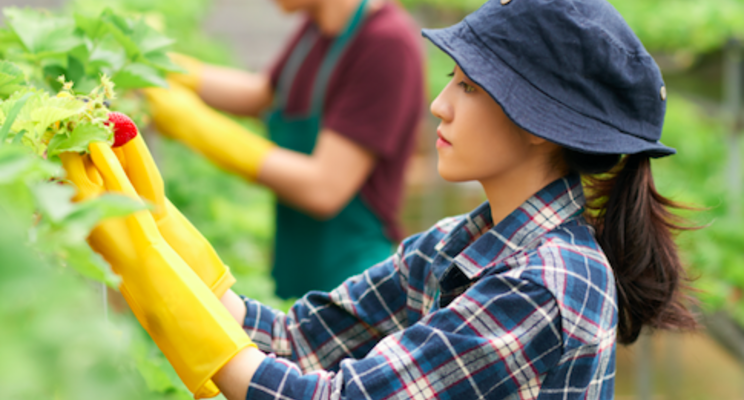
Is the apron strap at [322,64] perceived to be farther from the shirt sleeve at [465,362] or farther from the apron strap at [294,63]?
the shirt sleeve at [465,362]

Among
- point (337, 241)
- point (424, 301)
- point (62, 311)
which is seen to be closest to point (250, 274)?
point (337, 241)

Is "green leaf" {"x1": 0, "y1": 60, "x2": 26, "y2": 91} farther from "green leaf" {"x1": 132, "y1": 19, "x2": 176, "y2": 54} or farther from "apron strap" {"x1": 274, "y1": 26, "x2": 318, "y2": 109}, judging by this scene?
"apron strap" {"x1": 274, "y1": 26, "x2": 318, "y2": 109}

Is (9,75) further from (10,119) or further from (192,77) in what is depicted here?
(192,77)

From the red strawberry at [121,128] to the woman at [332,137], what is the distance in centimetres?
114

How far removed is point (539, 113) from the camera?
0.85m

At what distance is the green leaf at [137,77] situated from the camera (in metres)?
0.98

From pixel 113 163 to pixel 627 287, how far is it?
0.70 meters

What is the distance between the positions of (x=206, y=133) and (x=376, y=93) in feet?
1.70

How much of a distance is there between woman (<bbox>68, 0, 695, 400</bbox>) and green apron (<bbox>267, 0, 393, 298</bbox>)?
39.2 inches

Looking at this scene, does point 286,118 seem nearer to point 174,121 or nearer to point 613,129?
point 174,121

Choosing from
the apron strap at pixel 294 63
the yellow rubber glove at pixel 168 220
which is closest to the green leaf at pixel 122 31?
the yellow rubber glove at pixel 168 220

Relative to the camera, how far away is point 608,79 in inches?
33.9

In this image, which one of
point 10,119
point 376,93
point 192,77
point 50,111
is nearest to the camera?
point 10,119

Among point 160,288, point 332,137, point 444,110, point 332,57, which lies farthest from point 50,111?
point 332,57
